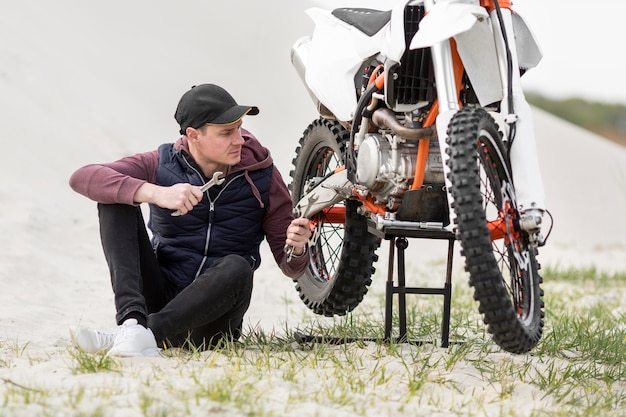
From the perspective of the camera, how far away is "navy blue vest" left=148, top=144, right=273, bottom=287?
350cm

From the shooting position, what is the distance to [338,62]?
3758mm

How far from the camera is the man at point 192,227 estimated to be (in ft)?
10.5

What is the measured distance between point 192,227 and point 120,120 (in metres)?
8.72

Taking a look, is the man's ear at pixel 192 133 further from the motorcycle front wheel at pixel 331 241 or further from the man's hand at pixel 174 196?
the motorcycle front wheel at pixel 331 241

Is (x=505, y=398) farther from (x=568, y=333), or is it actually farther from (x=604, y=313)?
(x=604, y=313)

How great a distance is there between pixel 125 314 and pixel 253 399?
2.66 feet

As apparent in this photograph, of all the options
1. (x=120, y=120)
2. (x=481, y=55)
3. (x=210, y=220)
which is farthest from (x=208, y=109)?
(x=120, y=120)

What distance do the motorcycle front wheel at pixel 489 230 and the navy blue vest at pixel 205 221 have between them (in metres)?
0.96

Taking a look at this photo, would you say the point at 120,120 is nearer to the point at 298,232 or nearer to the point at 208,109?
the point at 208,109

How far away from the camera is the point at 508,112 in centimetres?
305

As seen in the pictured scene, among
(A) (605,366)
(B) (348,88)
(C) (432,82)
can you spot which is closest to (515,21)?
(C) (432,82)

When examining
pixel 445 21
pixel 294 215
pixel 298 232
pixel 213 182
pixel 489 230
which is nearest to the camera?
pixel 489 230

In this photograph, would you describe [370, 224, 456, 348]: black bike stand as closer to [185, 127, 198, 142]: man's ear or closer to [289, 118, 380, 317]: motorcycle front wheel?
[289, 118, 380, 317]: motorcycle front wheel

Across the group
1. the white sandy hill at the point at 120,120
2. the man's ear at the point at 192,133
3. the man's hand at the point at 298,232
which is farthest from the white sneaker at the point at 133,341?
the white sandy hill at the point at 120,120
